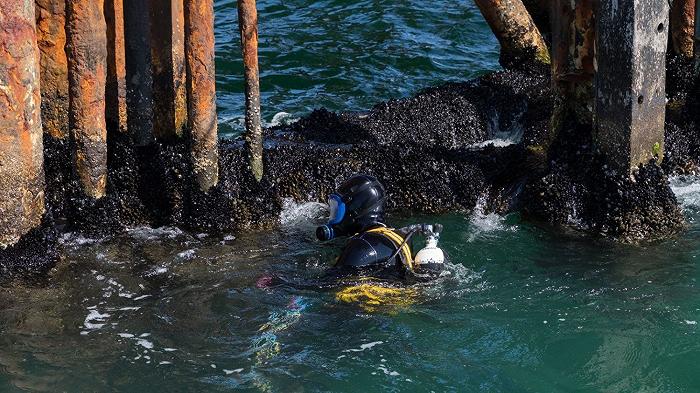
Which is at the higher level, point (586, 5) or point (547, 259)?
point (586, 5)

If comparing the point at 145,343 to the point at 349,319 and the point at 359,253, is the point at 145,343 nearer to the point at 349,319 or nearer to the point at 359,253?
the point at 349,319

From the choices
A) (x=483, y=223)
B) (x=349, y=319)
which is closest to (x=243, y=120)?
(x=483, y=223)

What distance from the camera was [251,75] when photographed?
8.42 meters

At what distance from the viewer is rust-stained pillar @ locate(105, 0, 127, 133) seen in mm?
9000

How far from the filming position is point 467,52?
15688 millimetres

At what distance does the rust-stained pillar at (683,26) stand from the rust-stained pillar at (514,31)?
1835 millimetres

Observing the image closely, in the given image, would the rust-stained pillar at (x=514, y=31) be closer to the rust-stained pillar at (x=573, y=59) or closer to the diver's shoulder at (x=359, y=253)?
the rust-stained pillar at (x=573, y=59)

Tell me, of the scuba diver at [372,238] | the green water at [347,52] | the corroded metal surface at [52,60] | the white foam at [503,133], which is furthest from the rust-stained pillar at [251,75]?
the green water at [347,52]

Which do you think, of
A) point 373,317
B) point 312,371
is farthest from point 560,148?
point 312,371

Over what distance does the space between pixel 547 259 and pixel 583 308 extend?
1.00 m

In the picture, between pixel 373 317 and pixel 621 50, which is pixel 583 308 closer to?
pixel 373 317

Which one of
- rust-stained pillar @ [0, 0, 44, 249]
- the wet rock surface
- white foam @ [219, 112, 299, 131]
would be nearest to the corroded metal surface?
the wet rock surface

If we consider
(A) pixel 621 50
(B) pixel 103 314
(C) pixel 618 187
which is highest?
(A) pixel 621 50

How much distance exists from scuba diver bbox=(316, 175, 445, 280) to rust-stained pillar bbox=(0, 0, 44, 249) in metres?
2.03
